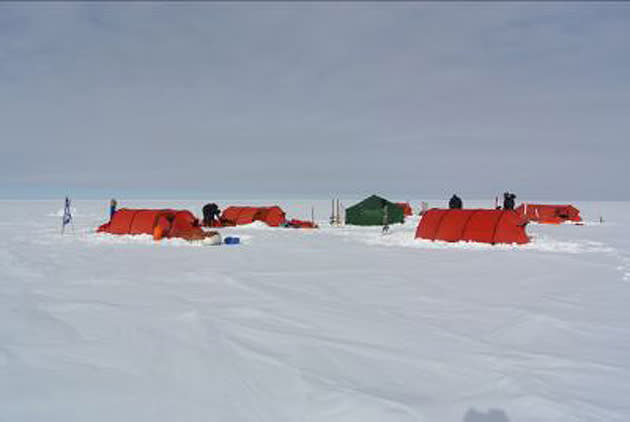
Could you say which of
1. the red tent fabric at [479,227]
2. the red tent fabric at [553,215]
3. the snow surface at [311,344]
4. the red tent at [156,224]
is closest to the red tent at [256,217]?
the red tent at [156,224]

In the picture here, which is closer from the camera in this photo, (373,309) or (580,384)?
(580,384)

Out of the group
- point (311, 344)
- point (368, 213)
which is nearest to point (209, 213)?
point (368, 213)

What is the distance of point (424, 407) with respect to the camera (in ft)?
14.4

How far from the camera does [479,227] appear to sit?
812 inches

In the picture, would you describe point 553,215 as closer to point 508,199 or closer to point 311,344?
point 508,199

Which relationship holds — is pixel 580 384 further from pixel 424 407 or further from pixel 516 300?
→ pixel 516 300

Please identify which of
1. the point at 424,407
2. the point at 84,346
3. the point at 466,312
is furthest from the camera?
the point at 466,312

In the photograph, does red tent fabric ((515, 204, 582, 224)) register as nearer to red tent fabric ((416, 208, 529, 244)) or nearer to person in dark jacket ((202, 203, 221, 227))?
red tent fabric ((416, 208, 529, 244))

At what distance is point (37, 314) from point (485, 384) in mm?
6605

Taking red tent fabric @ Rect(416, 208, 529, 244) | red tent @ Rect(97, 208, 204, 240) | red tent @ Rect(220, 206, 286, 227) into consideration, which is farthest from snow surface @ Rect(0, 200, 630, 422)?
red tent @ Rect(220, 206, 286, 227)

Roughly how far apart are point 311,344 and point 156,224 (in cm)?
1782

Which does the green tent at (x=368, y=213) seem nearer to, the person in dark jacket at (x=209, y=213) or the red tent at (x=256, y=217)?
the red tent at (x=256, y=217)

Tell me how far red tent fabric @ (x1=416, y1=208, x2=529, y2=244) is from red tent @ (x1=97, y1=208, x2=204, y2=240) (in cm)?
1059

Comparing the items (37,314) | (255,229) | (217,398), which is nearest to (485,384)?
(217,398)
